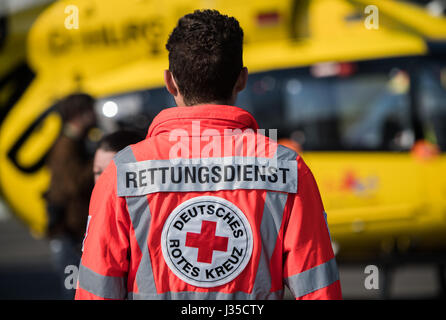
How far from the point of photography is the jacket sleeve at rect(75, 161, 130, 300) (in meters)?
1.54

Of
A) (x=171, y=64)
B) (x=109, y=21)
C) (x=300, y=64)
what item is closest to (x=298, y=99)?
(x=300, y=64)

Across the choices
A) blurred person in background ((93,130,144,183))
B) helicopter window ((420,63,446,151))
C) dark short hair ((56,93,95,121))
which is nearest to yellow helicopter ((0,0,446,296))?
helicopter window ((420,63,446,151))

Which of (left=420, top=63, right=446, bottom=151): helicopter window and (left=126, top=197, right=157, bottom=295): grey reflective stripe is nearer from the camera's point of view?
(left=126, top=197, right=157, bottom=295): grey reflective stripe

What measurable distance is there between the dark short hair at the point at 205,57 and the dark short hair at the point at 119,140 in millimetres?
947

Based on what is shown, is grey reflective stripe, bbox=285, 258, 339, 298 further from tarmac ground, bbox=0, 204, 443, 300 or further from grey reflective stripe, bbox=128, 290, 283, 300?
tarmac ground, bbox=0, 204, 443, 300

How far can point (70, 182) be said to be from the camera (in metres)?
3.83

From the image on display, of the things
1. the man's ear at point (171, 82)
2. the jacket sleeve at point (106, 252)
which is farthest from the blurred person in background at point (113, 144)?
the jacket sleeve at point (106, 252)

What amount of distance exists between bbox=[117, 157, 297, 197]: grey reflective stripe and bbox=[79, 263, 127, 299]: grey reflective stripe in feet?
0.69

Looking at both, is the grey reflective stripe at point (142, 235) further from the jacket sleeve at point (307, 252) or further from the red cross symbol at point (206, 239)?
the jacket sleeve at point (307, 252)

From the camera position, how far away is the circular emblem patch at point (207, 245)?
1.56m

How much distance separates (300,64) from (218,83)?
16.5 ft

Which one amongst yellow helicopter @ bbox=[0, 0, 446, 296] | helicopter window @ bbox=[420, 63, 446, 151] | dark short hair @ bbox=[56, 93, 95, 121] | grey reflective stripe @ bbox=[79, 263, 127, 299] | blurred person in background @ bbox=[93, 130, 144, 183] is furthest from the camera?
helicopter window @ bbox=[420, 63, 446, 151]
